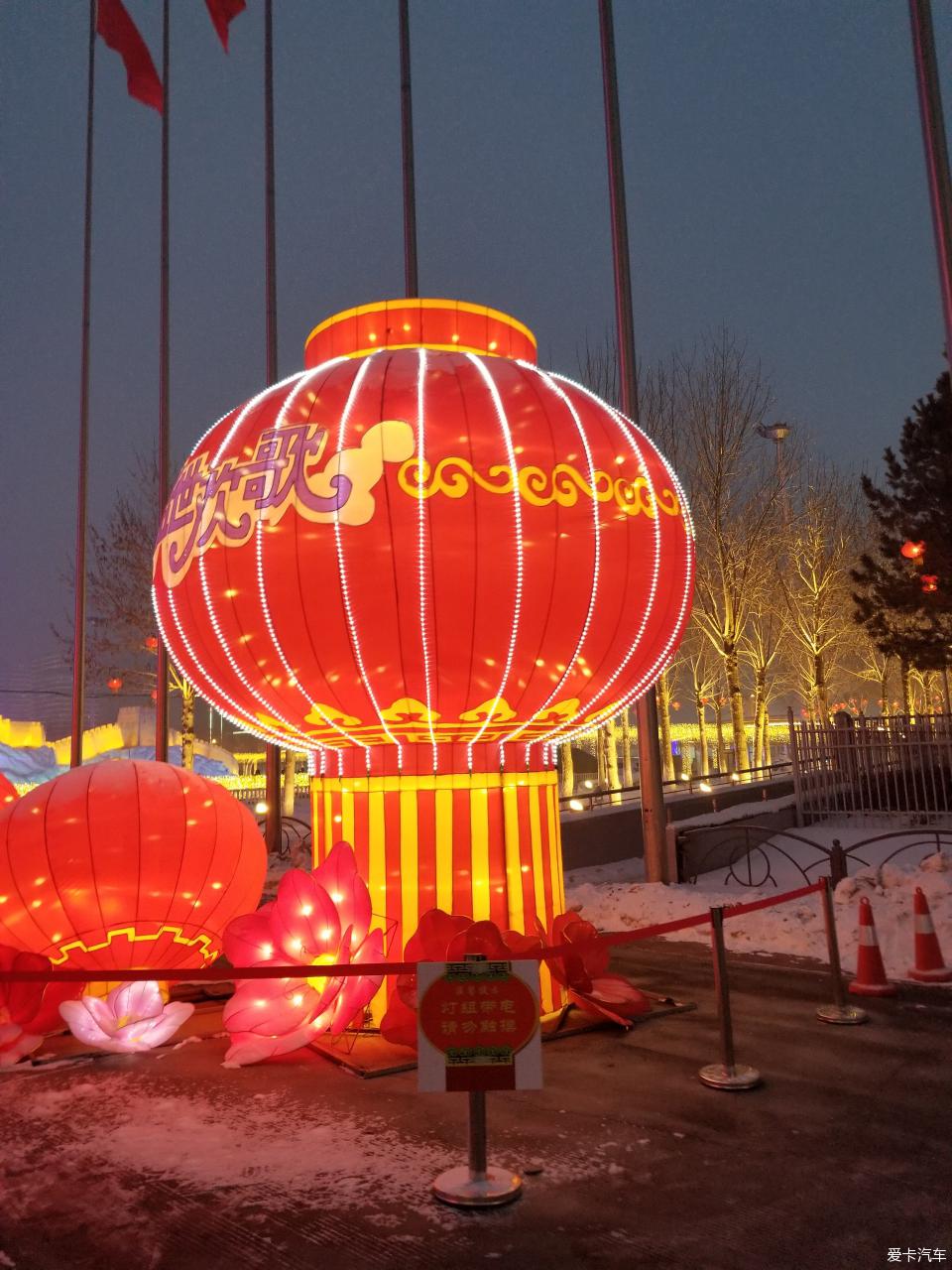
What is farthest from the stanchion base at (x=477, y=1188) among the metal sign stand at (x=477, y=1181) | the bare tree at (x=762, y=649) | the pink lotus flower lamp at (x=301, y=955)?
the bare tree at (x=762, y=649)

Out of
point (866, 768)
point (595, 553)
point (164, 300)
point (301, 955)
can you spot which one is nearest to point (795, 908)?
point (595, 553)

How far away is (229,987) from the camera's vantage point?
7.88 metres

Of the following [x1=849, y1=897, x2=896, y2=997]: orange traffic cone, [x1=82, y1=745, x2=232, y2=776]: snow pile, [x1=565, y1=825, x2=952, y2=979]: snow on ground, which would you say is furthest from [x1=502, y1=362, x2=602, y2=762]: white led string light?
[x1=82, y1=745, x2=232, y2=776]: snow pile

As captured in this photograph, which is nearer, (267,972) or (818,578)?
(267,972)

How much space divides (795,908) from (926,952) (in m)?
2.20

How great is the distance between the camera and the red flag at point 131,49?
1511cm

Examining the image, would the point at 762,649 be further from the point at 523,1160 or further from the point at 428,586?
the point at 523,1160

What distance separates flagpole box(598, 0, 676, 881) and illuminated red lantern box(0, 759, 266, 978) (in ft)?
19.1

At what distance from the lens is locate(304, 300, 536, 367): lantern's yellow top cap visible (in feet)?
22.7

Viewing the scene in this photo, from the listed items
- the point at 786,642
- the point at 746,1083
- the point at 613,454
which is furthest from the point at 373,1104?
the point at 786,642

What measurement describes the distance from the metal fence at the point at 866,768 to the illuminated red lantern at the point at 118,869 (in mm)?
12455

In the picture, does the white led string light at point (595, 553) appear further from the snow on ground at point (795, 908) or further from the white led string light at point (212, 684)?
the snow on ground at point (795, 908)

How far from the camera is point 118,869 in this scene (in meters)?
6.42

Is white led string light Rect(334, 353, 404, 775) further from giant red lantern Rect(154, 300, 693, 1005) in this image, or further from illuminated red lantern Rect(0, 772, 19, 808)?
illuminated red lantern Rect(0, 772, 19, 808)
